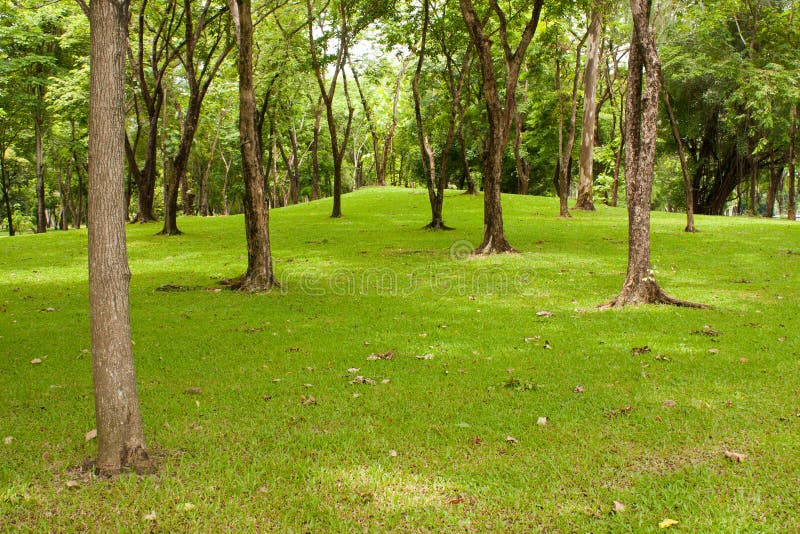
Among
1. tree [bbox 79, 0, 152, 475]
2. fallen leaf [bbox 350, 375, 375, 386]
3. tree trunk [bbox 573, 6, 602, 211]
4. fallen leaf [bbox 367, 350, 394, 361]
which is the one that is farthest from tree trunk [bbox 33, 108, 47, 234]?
tree [bbox 79, 0, 152, 475]

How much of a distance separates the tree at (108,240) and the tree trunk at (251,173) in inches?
286

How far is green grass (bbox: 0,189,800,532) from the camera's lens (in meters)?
4.06

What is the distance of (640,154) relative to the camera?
9594mm

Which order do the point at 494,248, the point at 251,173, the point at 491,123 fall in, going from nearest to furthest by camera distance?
the point at 251,173 → the point at 491,123 → the point at 494,248

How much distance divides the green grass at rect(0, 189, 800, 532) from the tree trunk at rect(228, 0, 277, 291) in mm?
643

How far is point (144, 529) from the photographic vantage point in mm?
3836

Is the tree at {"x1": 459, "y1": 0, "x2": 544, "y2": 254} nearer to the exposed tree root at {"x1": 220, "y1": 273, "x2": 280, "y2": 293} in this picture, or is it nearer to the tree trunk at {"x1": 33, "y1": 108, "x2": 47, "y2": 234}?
the exposed tree root at {"x1": 220, "y1": 273, "x2": 280, "y2": 293}

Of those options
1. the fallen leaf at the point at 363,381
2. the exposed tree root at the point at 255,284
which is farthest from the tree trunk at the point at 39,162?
the fallen leaf at the point at 363,381

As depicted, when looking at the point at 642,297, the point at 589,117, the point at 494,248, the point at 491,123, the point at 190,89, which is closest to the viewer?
the point at 642,297

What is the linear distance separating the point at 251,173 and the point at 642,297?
7.94 metres

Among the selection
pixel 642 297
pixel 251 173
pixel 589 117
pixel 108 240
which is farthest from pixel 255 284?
pixel 589 117

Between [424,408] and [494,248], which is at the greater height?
[494,248]

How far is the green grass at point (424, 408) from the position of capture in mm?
4059

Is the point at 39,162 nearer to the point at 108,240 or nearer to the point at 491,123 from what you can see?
the point at 491,123
